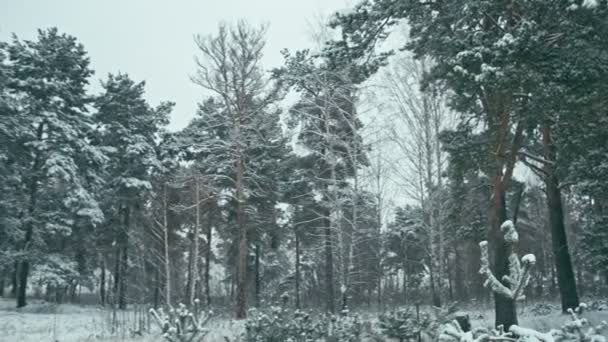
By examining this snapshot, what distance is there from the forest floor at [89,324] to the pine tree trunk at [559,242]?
0.70m

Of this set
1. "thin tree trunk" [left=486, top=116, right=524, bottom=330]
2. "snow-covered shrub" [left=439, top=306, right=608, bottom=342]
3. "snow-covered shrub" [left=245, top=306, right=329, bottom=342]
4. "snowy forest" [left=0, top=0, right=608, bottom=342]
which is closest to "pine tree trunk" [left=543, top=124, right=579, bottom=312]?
"snowy forest" [left=0, top=0, right=608, bottom=342]

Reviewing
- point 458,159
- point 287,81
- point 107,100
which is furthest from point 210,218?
point 458,159

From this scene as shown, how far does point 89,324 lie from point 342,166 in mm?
11539

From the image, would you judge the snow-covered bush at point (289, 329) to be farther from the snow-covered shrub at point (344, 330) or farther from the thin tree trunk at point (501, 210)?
the thin tree trunk at point (501, 210)

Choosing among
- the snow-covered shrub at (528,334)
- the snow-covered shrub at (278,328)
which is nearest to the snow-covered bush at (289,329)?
the snow-covered shrub at (278,328)

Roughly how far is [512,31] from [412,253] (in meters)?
31.8

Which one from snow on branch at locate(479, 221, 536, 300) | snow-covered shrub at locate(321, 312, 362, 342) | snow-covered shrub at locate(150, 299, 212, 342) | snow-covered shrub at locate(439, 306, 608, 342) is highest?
snow on branch at locate(479, 221, 536, 300)

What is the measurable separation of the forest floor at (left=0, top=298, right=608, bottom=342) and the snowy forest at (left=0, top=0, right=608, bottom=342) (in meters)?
0.15

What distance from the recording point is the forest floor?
36.8 ft

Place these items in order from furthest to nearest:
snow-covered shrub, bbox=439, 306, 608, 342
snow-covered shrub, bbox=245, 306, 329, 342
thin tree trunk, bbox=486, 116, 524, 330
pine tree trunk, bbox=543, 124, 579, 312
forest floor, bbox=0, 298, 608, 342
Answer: pine tree trunk, bbox=543, 124, 579, 312 < forest floor, bbox=0, 298, 608, 342 < thin tree trunk, bbox=486, 116, 524, 330 < snow-covered shrub, bbox=245, 306, 329, 342 < snow-covered shrub, bbox=439, 306, 608, 342

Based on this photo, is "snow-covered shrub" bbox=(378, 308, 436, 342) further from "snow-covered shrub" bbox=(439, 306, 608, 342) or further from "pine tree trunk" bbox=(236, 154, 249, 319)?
"pine tree trunk" bbox=(236, 154, 249, 319)

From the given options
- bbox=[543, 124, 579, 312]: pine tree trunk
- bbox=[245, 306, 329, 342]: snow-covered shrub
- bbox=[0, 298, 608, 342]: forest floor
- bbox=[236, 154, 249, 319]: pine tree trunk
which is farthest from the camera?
bbox=[236, 154, 249, 319]: pine tree trunk

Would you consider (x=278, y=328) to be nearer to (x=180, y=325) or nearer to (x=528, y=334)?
(x=180, y=325)

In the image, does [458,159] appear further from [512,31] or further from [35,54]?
[35,54]
